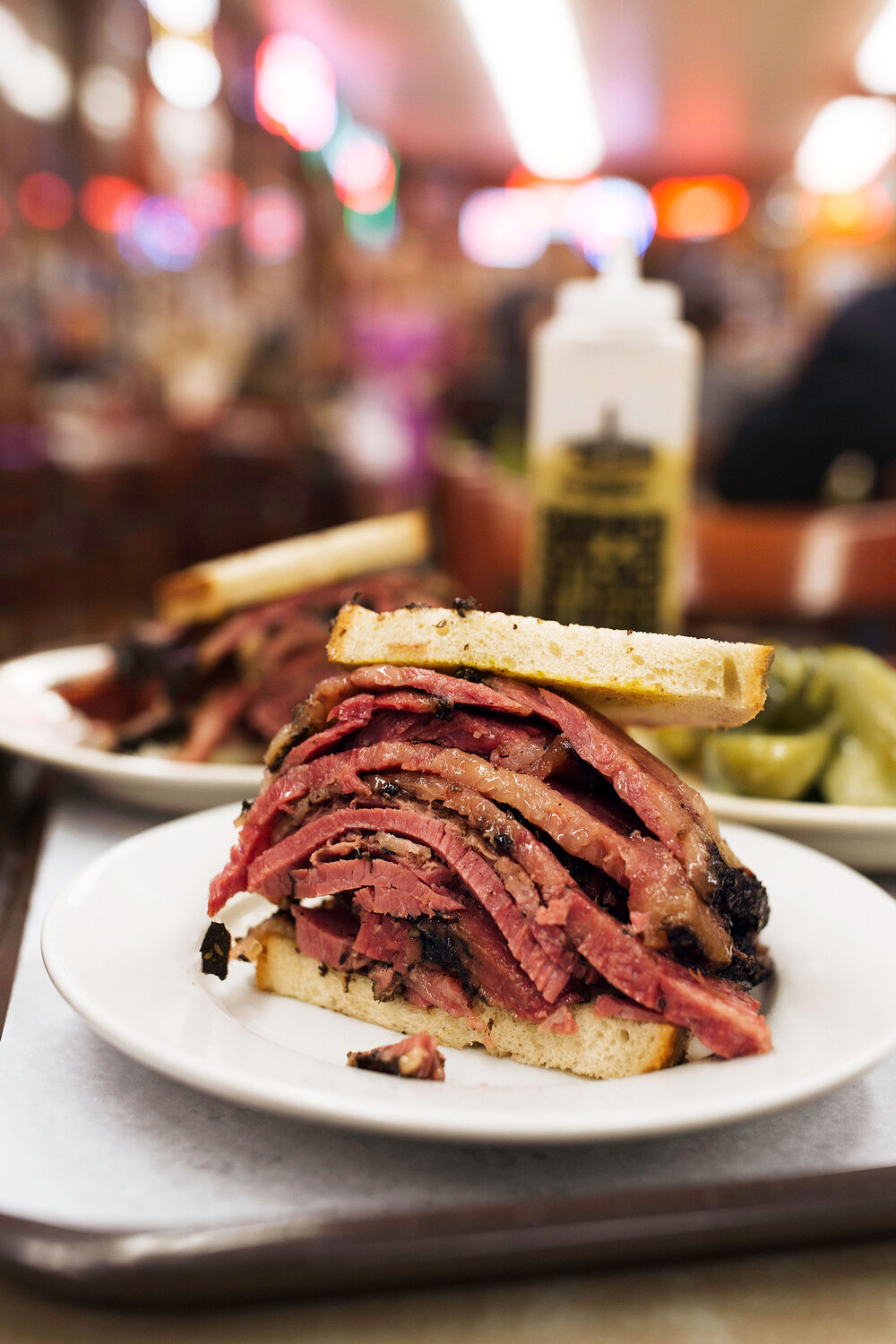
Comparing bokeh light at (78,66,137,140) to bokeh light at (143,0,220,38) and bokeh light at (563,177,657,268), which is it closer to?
bokeh light at (143,0,220,38)

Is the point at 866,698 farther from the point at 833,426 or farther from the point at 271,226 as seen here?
the point at 271,226

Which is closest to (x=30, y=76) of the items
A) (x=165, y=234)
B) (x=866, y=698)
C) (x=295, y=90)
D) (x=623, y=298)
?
(x=295, y=90)

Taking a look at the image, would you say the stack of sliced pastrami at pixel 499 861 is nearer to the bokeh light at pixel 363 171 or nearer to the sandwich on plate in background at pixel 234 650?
the sandwich on plate in background at pixel 234 650

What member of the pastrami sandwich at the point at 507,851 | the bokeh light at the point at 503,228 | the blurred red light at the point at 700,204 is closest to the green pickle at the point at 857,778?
the pastrami sandwich at the point at 507,851

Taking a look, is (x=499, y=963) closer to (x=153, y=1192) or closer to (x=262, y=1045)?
(x=262, y=1045)

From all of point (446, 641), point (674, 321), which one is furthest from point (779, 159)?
point (446, 641)

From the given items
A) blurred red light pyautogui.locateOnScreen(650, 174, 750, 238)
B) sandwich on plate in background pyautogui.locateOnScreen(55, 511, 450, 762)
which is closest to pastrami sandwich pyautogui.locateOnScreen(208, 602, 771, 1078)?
sandwich on plate in background pyautogui.locateOnScreen(55, 511, 450, 762)
